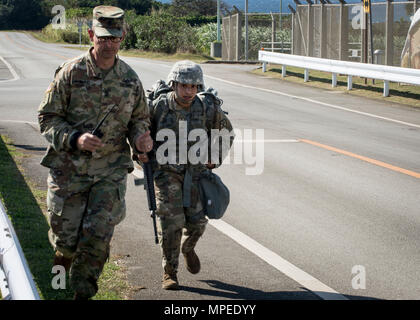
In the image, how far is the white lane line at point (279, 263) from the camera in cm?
576

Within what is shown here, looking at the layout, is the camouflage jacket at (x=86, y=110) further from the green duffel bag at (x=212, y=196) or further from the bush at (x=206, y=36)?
the bush at (x=206, y=36)

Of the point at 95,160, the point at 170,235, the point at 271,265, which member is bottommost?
the point at 271,265

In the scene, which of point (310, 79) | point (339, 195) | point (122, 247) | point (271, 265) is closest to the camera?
point (271, 265)

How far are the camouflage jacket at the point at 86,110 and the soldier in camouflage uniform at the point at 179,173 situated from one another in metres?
0.66

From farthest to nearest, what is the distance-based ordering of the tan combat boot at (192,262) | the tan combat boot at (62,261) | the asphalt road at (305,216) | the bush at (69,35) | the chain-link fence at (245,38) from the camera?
the bush at (69,35) → the chain-link fence at (245,38) → the tan combat boot at (192,262) → the asphalt road at (305,216) → the tan combat boot at (62,261)

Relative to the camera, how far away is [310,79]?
25578 millimetres

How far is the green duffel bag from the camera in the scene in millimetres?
5973

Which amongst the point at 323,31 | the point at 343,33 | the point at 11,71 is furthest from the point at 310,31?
the point at 11,71

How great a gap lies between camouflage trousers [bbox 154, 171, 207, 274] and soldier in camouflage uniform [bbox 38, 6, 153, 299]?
0.68 meters

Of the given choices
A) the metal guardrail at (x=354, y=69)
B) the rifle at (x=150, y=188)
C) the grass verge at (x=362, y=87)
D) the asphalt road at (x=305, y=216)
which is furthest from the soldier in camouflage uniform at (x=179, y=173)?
the grass verge at (x=362, y=87)

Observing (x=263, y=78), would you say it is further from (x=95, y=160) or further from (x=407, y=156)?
(x=95, y=160)

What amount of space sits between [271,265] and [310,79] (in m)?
19.6

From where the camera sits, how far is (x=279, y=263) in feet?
21.5
